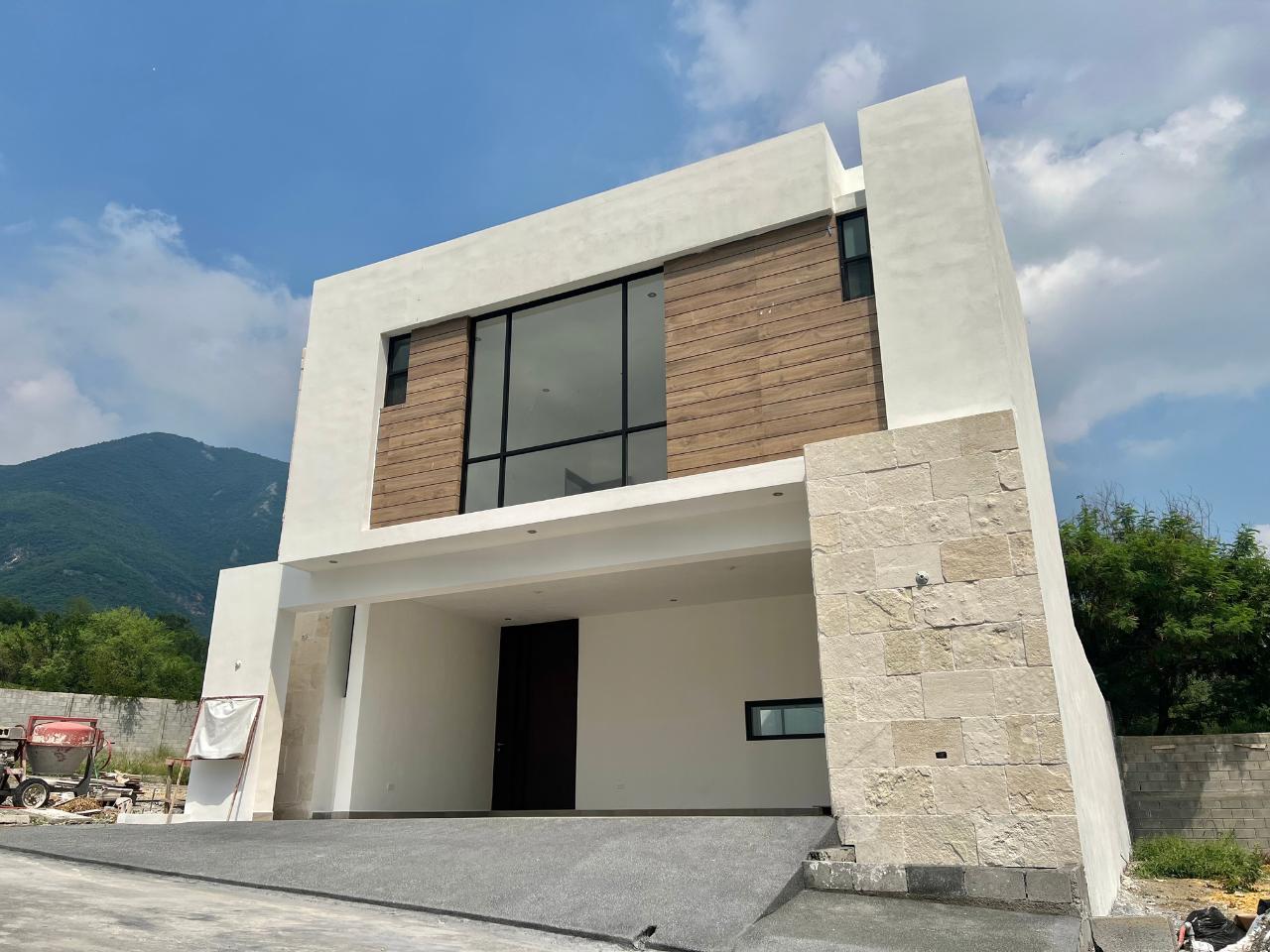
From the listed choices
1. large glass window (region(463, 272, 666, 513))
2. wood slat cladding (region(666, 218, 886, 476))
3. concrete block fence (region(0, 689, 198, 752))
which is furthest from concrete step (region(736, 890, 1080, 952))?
concrete block fence (region(0, 689, 198, 752))

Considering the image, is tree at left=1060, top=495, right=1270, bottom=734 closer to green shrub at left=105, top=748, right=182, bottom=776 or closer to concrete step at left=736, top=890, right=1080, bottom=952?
concrete step at left=736, top=890, right=1080, bottom=952

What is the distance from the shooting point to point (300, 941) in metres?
3.68

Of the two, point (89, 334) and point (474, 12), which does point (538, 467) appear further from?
point (89, 334)

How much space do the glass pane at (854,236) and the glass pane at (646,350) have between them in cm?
190

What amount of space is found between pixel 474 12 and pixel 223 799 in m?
9.70

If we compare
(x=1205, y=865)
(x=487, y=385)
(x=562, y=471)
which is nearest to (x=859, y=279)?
(x=562, y=471)

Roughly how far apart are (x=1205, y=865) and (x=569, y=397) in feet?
25.8

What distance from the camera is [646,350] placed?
9.05 meters

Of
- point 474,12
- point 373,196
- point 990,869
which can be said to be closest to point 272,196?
point 373,196

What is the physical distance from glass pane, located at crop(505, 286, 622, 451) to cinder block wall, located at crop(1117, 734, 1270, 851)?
26.5 ft

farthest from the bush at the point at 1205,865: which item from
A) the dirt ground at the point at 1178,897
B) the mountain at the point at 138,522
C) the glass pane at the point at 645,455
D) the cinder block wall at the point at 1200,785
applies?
the mountain at the point at 138,522

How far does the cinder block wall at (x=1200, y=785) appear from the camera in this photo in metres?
10.5

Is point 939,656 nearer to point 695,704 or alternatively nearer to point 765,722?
point 765,722

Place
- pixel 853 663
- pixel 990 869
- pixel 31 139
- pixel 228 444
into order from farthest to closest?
pixel 228 444 → pixel 31 139 → pixel 853 663 → pixel 990 869
